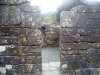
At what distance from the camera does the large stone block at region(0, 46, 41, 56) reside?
138 inches

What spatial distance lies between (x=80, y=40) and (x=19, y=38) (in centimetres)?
142

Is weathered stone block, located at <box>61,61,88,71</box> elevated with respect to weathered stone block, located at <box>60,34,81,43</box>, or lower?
lower

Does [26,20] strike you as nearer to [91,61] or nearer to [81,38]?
[81,38]

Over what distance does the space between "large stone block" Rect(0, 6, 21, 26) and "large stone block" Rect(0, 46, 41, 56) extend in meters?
0.54

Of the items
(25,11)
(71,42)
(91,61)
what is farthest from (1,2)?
(91,61)

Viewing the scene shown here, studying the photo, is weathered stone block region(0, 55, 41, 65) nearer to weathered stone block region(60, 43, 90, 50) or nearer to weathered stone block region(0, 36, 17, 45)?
weathered stone block region(0, 36, 17, 45)

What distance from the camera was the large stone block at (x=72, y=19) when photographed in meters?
3.59

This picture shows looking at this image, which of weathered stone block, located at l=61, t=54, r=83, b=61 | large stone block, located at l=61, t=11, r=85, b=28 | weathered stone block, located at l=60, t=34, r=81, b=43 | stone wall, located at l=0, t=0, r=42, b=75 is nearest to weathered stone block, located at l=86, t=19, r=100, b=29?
large stone block, located at l=61, t=11, r=85, b=28

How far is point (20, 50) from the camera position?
3.53 meters

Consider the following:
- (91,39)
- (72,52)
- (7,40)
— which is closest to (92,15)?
(91,39)

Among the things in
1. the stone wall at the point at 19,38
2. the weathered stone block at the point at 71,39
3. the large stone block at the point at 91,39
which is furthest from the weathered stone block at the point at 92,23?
the stone wall at the point at 19,38

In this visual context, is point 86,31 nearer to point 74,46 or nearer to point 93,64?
point 74,46

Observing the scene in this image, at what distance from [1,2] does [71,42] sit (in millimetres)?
1818

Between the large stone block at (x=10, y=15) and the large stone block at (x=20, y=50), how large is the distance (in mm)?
543
